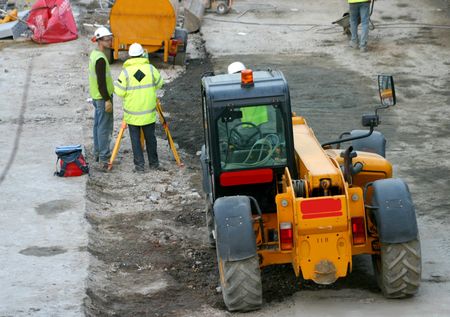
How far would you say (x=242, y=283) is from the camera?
379 inches

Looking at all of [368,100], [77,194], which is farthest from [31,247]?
[368,100]

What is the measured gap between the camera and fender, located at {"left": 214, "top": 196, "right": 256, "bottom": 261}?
9.56 m

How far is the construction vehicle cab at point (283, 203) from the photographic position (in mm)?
9539

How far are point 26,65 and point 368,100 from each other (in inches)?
303

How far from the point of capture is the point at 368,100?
18.6 metres

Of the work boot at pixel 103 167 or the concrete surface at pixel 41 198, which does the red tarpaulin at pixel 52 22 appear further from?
the work boot at pixel 103 167

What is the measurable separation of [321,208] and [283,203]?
36cm

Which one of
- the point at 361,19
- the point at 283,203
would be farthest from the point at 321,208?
the point at 361,19

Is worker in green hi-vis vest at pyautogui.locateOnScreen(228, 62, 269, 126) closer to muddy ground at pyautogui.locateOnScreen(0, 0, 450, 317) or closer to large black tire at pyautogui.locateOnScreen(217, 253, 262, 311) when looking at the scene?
large black tire at pyautogui.locateOnScreen(217, 253, 262, 311)

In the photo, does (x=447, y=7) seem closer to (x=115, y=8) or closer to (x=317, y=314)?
(x=115, y=8)

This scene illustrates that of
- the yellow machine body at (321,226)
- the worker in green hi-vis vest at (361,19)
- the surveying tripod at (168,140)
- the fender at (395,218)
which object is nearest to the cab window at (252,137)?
the yellow machine body at (321,226)

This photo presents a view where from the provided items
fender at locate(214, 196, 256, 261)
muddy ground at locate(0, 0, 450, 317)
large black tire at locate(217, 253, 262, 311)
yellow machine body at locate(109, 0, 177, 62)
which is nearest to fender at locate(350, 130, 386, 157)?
muddy ground at locate(0, 0, 450, 317)

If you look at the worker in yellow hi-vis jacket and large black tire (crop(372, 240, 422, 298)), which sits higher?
the worker in yellow hi-vis jacket

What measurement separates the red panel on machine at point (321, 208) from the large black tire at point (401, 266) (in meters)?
0.60
